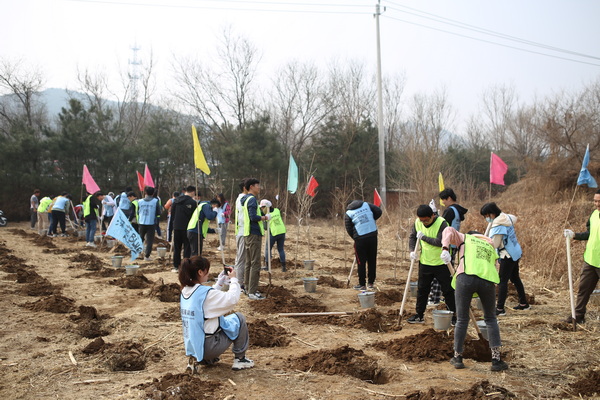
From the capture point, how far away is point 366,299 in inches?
292

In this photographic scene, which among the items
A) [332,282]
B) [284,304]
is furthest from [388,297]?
[284,304]

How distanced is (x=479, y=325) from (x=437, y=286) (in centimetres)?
199

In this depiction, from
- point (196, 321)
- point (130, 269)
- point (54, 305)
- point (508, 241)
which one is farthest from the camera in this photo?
point (130, 269)

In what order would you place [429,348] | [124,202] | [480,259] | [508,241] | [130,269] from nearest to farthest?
1. [480,259]
2. [429,348]
3. [508,241]
4. [130,269]
5. [124,202]

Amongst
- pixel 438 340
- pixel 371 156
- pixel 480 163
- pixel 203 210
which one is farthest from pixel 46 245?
pixel 480 163

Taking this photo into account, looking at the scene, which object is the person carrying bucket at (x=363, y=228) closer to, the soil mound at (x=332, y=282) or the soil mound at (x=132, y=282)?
the soil mound at (x=332, y=282)

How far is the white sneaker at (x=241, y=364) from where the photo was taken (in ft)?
15.8

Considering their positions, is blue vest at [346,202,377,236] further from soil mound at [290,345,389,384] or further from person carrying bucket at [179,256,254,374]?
person carrying bucket at [179,256,254,374]

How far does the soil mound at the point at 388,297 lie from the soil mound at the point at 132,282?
14.0 feet

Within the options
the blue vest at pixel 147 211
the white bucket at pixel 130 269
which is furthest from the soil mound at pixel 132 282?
the blue vest at pixel 147 211

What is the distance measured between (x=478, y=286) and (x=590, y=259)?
2411 millimetres

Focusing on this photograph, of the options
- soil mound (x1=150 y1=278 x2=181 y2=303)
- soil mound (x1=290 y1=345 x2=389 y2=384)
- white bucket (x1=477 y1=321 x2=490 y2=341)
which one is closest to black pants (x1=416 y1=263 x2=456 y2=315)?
white bucket (x1=477 y1=321 x2=490 y2=341)

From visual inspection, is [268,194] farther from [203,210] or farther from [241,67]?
[203,210]

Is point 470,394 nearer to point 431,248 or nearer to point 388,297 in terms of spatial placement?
point 431,248
